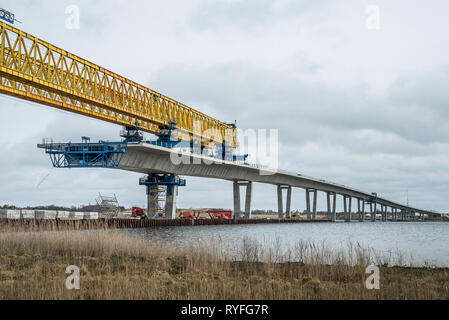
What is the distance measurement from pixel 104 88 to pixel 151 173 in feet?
55.9

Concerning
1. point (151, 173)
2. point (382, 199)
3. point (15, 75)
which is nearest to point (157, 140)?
point (151, 173)

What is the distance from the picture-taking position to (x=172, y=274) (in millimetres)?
15344

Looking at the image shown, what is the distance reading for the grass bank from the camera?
37.0 feet

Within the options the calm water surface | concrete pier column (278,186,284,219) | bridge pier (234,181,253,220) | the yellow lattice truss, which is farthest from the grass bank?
concrete pier column (278,186,284,219)

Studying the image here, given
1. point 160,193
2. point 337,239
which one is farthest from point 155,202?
point 337,239

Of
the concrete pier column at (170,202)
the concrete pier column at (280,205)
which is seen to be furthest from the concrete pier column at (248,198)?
the concrete pier column at (170,202)

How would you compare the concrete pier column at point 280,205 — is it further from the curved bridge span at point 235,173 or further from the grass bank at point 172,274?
the grass bank at point 172,274

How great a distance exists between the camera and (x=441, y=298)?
36.4ft

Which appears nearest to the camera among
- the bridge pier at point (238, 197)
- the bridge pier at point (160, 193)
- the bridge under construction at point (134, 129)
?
the bridge under construction at point (134, 129)

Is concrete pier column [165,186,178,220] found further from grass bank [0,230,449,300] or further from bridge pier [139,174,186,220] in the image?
grass bank [0,230,449,300]

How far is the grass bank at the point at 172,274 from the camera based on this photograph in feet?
37.0

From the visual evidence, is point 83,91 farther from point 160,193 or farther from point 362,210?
point 362,210
